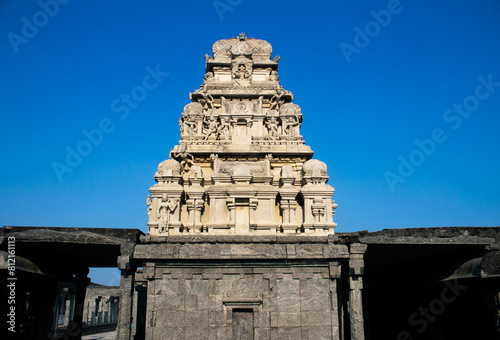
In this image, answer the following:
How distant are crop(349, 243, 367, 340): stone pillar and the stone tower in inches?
189

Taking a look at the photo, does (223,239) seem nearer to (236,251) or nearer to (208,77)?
(236,251)

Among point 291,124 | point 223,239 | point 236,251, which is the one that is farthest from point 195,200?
point 236,251

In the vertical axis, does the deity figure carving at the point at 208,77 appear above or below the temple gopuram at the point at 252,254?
above

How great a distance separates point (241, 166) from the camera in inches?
743

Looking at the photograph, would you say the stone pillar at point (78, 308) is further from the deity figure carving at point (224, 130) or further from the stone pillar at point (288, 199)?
the stone pillar at point (288, 199)

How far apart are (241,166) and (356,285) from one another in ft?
27.4

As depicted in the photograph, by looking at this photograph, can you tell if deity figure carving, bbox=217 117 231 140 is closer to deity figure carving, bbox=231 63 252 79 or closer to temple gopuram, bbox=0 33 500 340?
temple gopuram, bbox=0 33 500 340

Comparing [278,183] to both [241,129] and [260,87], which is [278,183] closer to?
[241,129]

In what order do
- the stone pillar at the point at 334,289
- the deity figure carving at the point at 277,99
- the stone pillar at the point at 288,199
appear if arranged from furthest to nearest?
the deity figure carving at the point at 277,99 < the stone pillar at the point at 288,199 < the stone pillar at the point at 334,289

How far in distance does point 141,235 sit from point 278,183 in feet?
25.5

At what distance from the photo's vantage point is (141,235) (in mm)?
13172

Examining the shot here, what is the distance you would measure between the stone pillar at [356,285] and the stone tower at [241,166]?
481 centimetres

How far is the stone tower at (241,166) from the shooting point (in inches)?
703

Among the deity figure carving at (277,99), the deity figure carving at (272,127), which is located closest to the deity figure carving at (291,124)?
the deity figure carving at (272,127)
